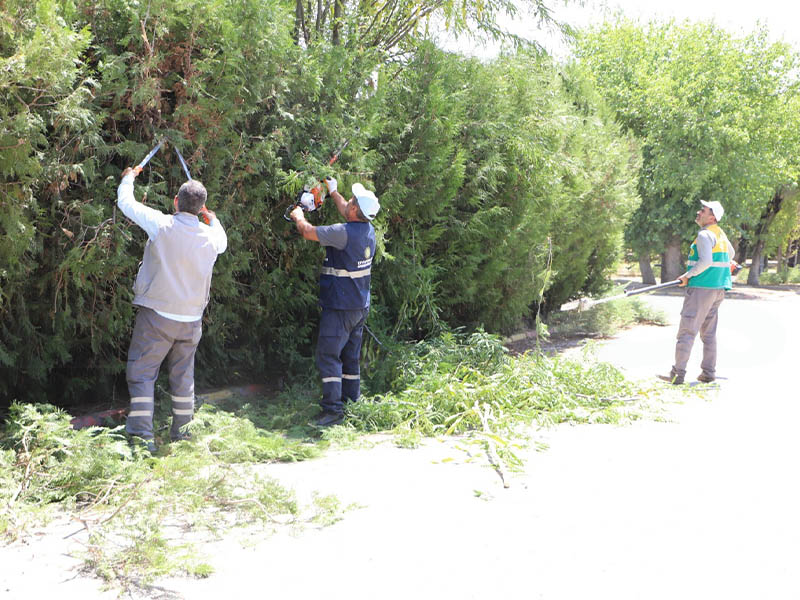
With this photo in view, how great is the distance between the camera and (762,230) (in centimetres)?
3073

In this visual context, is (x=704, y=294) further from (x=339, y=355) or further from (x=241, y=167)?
(x=241, y=167)

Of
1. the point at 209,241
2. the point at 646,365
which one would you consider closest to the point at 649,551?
the point at 209,241

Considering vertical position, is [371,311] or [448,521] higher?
[371,311]

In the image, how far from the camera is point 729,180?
23.4 m

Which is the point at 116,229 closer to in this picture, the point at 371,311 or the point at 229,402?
the point at 229,402

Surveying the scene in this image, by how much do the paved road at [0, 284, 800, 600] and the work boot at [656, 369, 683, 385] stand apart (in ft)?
6.41

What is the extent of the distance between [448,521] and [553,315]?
1066cm

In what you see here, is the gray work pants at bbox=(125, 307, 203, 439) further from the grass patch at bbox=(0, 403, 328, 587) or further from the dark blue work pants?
the dark blue work pants

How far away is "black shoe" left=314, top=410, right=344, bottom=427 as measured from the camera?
6.75 meters

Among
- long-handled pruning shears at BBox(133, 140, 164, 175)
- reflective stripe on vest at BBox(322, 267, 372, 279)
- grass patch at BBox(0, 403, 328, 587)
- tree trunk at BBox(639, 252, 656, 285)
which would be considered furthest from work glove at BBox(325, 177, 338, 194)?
tree trunk at BBox(639, 252, 656, 285)

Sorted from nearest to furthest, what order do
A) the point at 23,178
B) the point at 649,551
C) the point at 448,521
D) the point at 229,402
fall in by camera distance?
1. the point at 649,551
2. the point at 448,521
3. the point at 23,178
4. the point at 229,402

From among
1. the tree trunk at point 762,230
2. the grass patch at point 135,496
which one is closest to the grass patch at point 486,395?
the grass patch at point 135,496

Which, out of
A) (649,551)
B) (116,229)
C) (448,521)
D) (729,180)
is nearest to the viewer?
(649,551)

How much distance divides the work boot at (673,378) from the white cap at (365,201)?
14.2 feet
